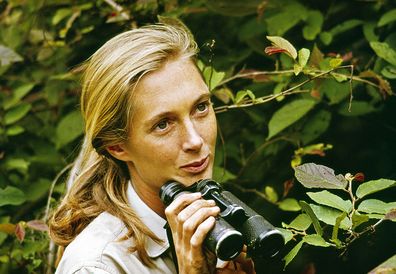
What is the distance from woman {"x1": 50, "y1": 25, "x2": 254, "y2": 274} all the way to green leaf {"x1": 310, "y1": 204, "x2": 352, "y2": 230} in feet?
1.16

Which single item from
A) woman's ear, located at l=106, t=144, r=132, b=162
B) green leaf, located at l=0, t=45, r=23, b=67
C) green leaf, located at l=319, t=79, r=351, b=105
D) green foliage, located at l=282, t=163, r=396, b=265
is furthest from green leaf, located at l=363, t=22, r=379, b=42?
Answer: green leaf, located at l=0, t=45, r=23, b=67

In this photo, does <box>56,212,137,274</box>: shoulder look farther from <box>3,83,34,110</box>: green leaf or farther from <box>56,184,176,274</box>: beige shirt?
<box>3,83,34,110</box>: green leaf

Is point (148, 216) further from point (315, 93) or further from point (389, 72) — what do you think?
point (389, 72)

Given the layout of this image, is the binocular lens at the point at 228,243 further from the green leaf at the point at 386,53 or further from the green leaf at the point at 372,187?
the green leaf at the point at 386,53

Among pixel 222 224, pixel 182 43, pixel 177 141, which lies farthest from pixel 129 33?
pixel 222 224

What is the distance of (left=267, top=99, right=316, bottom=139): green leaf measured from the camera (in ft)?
8.72

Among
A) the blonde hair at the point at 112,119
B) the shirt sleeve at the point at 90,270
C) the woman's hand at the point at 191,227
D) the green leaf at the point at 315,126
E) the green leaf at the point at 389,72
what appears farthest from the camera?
the green leaf at the point at 315,126

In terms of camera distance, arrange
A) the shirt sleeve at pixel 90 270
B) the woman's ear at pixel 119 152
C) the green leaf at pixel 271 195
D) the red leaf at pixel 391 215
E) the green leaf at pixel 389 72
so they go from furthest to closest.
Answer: the green leaf at pixel 271 195 → the green leaf at pixel 389 72 → the woman's ear at pixel 119 152 → the shirt sleeve at pixel 90 270 → the red leaf at pixel 391 215

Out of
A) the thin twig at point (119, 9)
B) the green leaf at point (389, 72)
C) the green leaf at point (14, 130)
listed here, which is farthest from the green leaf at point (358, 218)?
the green leaf at point (14, 130)

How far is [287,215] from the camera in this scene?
298 cm

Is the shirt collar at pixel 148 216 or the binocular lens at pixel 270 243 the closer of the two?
the binocular lens at pixel 270 243

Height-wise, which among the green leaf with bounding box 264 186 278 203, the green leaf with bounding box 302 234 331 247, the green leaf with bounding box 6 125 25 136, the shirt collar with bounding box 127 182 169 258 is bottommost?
the green leaf with bounding box 264 186 278 203

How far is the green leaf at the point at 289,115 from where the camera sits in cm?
266

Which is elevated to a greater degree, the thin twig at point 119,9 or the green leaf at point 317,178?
the green leaf at point 317,178
